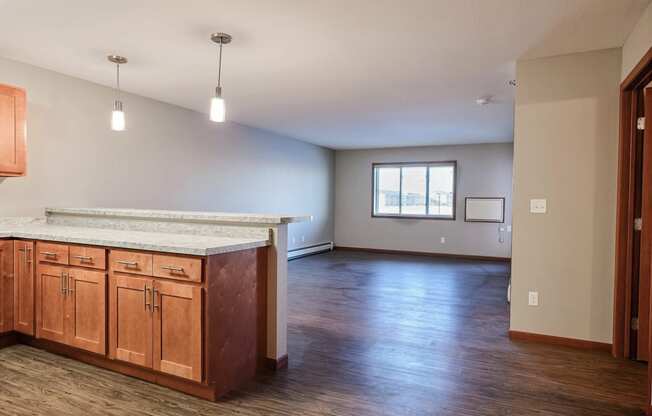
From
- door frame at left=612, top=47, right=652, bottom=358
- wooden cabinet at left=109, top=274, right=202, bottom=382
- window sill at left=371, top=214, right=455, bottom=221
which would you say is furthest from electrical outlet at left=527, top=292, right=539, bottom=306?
window sill at left=371, top=214, right=455, bottom=221

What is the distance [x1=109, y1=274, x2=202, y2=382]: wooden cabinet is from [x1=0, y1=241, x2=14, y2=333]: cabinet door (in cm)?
112

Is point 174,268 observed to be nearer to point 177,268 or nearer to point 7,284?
point 177,268

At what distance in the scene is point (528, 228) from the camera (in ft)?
11.3

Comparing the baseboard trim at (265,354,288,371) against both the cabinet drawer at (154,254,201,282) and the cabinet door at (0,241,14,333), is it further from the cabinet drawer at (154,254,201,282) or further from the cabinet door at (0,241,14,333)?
the cabinet door at (0,241,14,333)

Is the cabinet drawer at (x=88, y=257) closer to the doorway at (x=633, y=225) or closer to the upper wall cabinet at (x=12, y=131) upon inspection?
the upper wall cabinet at (x=12, y=131)

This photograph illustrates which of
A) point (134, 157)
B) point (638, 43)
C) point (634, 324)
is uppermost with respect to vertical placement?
point (638, 43)

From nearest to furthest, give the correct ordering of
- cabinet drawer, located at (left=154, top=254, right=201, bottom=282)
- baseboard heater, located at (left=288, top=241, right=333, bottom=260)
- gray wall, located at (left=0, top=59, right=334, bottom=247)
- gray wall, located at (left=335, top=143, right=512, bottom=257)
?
cabinet drawer, located at (left=154, top=254, right=201, bottom=282)
gray wall, located at (left=0, top=59, right=334, bottom=247)
baseboard heater, located at (left=288, top=241, right=333, bottom=260)
gray wall, located at (left=335, top=143, right=512, bottom=257)

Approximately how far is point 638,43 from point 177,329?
3.44m

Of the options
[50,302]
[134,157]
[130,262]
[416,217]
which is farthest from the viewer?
[416,217]

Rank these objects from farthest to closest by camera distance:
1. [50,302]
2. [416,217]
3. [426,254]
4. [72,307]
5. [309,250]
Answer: [416,217] → [426,254] → [309,250] → [50,302] → [72,307]

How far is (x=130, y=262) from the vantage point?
2520mm

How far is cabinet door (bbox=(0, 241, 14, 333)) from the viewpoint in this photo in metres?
3.10

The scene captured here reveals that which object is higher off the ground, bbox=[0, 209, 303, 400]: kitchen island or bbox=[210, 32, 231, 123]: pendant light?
bbox=[210, 32, 231, 123]: pendant light

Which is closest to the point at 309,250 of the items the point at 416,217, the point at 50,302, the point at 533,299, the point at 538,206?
the point at 416,217
